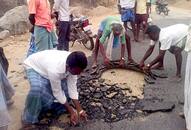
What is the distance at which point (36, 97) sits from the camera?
180 inches

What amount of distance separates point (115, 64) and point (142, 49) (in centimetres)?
184

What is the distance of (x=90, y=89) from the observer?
6.01m

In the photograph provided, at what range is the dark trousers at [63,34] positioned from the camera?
7488 millimetres

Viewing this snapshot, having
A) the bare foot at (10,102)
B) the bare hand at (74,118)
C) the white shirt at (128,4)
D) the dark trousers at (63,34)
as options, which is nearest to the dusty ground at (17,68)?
the bare foot at (10,102)

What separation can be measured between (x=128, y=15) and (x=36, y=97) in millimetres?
5431

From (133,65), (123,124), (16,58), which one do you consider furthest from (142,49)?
(123,124)

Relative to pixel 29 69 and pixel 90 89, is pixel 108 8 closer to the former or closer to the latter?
pixel 90 89

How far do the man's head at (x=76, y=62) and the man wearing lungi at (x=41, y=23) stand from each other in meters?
2.25

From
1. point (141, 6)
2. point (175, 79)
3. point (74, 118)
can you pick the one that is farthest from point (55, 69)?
point (141, 6)

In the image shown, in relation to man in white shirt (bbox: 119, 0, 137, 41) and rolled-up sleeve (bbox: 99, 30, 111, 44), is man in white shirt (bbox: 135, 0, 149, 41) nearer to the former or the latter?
man in white shirt (bbox: 119, 0, 137, 41)

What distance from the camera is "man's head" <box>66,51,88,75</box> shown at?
408 centimetres

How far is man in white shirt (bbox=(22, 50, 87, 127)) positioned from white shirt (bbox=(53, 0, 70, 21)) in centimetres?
267

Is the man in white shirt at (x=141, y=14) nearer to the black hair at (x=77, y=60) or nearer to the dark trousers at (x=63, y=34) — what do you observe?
the dark trousers at (x=63, y=34)

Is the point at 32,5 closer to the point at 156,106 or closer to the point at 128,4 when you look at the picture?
the point at 156,106
